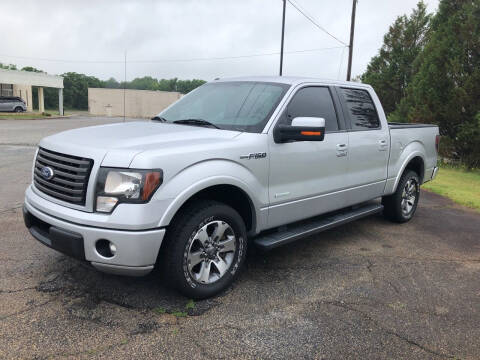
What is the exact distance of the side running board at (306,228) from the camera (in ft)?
12.9

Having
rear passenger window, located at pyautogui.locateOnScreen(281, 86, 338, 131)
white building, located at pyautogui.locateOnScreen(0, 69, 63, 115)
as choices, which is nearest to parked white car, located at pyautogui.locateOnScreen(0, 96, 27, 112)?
white building, located at pyautogui.locateOnScreen(0, 69, 63, 115)

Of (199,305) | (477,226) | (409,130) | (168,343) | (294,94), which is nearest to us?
(168,343)

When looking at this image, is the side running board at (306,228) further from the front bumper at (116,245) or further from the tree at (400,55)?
the tree at (400,55)

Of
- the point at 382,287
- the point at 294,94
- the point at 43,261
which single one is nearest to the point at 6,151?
the point at 43,261

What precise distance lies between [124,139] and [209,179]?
751mm

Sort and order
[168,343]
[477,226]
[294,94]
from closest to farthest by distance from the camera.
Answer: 1. [168,343]
2. [294,94]
3. [477,226]

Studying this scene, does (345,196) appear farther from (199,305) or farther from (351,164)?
(199,305)

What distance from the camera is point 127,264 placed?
10.1 ft

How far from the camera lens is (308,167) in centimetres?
425

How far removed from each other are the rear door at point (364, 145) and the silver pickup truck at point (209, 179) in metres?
0.02

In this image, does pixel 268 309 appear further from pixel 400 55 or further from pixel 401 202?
pixel 400 55

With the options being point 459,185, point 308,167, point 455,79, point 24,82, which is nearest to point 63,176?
point 308,167

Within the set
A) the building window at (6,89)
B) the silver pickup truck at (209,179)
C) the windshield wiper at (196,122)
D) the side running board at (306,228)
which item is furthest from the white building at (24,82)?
the side running board at (306,228)

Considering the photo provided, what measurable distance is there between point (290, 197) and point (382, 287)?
120cm
